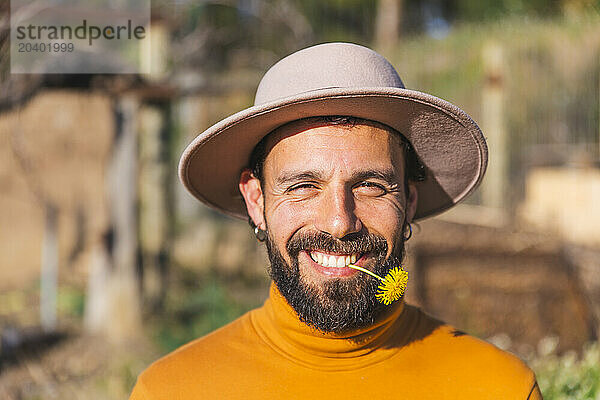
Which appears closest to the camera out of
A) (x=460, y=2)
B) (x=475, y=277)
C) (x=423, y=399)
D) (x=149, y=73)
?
(x=423, y=399)

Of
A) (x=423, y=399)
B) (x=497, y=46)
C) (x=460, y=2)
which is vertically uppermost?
(x=460, y=2)

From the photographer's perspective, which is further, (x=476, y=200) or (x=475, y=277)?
(x=476, y=200)

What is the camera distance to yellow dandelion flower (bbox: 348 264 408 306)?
68.9 inches

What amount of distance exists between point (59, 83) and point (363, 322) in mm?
4999

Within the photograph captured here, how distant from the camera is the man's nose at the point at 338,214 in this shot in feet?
5.65

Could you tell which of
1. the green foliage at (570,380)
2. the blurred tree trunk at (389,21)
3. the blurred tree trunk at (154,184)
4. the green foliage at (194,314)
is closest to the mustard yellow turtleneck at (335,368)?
the green foliage at (570,380)

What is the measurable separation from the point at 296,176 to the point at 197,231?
8.99 m

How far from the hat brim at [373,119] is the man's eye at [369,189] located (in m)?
0.18

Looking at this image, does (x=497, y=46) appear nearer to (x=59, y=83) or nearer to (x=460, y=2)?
(x=59, y=83)

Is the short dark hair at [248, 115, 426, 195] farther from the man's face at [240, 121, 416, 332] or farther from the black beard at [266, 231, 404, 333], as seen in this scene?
the black beard at [266, 231, 404, 333]

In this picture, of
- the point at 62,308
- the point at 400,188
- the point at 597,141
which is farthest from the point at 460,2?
the point at 400,188

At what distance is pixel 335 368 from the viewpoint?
180cm

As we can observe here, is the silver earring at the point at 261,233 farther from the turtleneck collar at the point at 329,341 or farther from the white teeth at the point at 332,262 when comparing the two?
the white teeth at the point at 332,262

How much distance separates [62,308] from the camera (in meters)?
7.90
